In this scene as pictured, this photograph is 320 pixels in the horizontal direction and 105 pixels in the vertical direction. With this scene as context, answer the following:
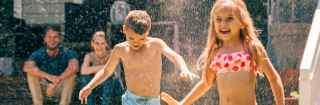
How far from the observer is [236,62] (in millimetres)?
5449

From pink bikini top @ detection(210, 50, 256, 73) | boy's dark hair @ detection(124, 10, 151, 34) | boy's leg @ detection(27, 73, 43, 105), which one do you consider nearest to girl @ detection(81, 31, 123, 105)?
boy's leg @ detection(27, 73, 43, 105)

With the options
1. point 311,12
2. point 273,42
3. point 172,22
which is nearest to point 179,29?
point 172,22

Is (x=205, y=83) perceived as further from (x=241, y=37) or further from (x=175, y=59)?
(x=175, y=59)

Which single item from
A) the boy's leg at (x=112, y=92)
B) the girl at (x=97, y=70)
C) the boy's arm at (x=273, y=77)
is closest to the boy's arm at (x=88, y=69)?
the girl at (x=97, y=70)

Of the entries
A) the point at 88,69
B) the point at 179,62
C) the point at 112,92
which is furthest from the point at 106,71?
the point at 88,69

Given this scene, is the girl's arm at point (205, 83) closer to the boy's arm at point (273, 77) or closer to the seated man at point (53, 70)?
the boy's arm at point (273, 77)

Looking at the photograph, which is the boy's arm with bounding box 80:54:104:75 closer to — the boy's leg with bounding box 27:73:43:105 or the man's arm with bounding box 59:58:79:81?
the man's arm with bounding box 59:58:79:81

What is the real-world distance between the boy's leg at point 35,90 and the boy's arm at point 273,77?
204 inches

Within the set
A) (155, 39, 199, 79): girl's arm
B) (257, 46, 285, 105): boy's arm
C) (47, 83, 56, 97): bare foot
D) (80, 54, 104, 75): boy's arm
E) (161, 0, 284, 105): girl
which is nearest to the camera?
(257, 46, 285, 105): boy's arm

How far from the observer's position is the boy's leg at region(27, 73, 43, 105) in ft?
33.0

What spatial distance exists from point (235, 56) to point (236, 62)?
5 cm

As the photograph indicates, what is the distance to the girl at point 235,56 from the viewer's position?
5.41 m

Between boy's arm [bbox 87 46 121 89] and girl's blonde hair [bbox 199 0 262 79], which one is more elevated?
girl's blonde hair [bbox 199 0 262 79]

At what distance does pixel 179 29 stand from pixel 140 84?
16.4 feet
